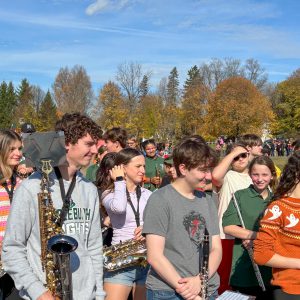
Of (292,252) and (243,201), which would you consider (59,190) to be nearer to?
(292,252)

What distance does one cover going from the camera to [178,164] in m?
3.67

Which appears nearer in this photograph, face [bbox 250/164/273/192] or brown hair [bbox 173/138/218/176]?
brown hair [bbox 173/138/218/176]

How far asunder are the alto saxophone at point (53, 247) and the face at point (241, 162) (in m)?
3.06

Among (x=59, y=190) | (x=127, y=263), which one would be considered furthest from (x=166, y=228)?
(x=127, y=263)

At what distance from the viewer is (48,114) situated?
6562cm

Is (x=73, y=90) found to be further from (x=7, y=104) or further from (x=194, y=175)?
(x=194, y=175)


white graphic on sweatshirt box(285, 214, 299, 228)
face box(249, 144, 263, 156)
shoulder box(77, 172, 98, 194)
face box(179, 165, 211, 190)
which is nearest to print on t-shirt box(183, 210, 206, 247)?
face box(179, 165, 211, 190)

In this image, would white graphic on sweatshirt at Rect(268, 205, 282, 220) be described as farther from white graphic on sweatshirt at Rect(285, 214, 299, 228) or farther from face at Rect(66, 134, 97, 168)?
face at Rect(66, 134, 97, 168)

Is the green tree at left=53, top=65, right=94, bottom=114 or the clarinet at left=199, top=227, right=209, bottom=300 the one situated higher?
the green tree at left=53, top=65, right=94, bottom=114

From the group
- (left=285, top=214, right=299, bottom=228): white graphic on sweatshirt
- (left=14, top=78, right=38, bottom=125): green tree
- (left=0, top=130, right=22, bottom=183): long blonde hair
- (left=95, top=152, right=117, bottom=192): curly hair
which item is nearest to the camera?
(left=285, top=214, right=299, bottom=228): white graphic on sweatshirt

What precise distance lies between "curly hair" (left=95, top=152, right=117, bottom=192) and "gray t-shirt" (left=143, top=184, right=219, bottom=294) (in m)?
2.00

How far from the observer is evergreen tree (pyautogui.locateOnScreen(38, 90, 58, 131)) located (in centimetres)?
5909

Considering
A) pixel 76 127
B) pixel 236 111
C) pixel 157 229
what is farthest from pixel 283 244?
pixel 236 111

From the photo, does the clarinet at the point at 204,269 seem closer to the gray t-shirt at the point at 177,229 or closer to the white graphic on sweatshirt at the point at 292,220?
the gray t-shirt at the point at 177,229
